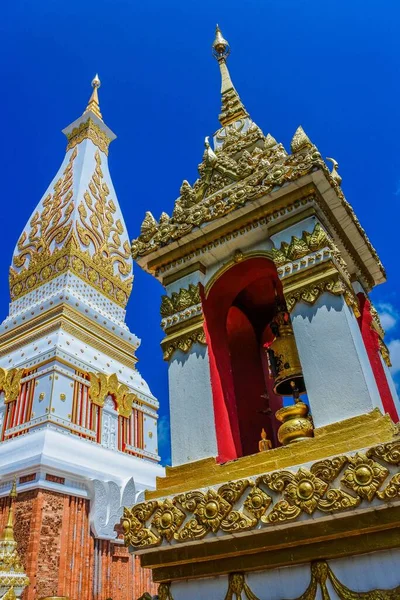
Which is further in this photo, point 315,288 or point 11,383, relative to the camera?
point 11,383

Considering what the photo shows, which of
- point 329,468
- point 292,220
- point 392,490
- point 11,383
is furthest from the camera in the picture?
point 11,383

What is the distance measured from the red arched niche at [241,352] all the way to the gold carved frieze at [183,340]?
4.6 inches

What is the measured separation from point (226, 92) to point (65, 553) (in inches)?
320

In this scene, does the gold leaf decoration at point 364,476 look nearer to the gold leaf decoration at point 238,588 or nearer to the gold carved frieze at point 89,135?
the gold leaf decoration at point 238,588

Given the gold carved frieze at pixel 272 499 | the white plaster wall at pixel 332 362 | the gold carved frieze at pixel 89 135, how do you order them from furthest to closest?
the gold carved frieze at pixel 89 135 → the white plaster wall at pixel 332 362 → the gold carved frieze at pixel 272 499

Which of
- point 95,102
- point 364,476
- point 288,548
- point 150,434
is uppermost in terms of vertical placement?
point 95,102

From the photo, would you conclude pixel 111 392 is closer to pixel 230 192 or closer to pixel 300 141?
pixel 230 192

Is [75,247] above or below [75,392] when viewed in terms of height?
above

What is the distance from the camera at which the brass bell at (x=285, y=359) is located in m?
4.61

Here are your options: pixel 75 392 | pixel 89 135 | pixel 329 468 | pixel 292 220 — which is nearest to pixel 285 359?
pixel 292 220

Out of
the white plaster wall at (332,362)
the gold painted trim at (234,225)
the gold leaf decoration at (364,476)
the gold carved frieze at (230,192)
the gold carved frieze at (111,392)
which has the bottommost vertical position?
the gold leaf decoration at (364,476)

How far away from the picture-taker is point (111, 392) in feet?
41.4

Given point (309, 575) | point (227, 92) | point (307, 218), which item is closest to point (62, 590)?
point (309, 575)

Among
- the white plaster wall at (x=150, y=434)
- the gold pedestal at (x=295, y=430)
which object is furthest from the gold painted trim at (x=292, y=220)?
the white plaster wall at (x=150, y=434)
